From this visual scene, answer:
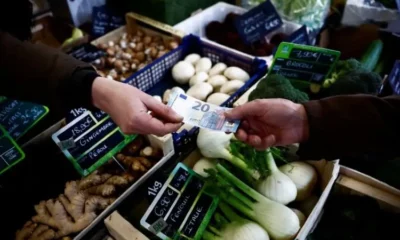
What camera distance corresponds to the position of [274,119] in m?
0.99

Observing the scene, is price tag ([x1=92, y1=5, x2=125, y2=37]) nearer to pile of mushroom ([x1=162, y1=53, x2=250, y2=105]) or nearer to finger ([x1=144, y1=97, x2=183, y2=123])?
pile of mushroom ([x1=162, y1=53, x2=250, y2=105])

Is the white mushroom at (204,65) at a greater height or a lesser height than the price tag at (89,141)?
lesser

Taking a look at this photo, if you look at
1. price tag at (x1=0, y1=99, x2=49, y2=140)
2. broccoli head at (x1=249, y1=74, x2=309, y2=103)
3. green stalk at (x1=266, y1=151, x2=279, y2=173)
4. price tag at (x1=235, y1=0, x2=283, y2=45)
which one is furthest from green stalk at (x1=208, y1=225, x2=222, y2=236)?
price tag at (x1=235, y1=0, x2=283, y2=45)

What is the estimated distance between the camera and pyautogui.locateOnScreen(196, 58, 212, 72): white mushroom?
174cm

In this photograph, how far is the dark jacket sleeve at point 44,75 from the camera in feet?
3.12

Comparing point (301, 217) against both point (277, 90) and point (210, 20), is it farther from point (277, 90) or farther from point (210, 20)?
point (210, 20)

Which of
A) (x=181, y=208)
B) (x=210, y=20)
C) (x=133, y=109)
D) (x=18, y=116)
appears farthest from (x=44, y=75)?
(x=210, y=20)

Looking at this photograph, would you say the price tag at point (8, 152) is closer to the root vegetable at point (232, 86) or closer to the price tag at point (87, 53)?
the price tag at point (87, 53)

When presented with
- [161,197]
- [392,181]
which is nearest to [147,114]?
[161,197]

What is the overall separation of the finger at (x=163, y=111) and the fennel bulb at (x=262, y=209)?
29 cm

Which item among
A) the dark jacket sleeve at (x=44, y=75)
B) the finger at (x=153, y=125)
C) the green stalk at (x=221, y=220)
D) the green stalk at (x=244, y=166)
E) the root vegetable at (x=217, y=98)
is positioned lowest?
the green stalk at (x=221, y=220)

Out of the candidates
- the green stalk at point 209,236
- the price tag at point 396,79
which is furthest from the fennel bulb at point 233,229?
the price tag at point 396,79

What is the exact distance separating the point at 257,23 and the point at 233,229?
1.21m

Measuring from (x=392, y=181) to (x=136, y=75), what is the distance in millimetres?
1156
